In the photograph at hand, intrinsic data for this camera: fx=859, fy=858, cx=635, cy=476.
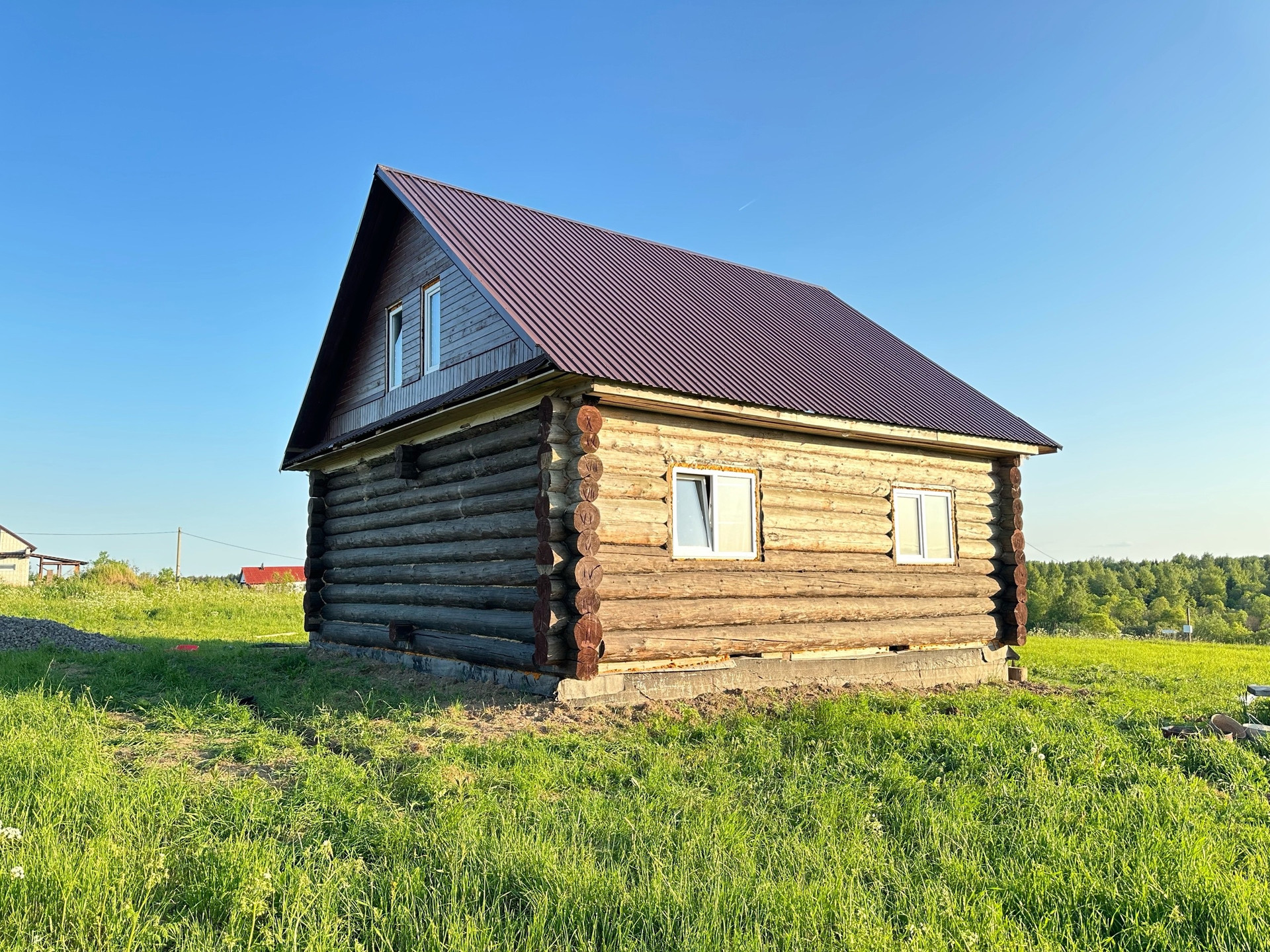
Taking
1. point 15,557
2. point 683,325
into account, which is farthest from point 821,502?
point 15,557

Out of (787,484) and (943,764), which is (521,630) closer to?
(787,484)

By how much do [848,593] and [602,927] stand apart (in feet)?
29.3

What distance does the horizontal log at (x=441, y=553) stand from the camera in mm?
10281

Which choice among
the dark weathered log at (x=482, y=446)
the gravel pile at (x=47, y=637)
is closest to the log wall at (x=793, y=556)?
the dark weathered log at (x=482, y=446)

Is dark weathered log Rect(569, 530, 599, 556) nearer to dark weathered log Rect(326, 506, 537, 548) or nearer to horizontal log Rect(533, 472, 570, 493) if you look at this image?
horizontal log Rect(533, 472, 570, 493)

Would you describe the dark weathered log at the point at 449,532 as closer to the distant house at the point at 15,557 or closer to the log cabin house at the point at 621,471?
the log cabin house at the point at 621,471

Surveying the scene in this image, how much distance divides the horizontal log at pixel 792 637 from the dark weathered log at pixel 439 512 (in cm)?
196

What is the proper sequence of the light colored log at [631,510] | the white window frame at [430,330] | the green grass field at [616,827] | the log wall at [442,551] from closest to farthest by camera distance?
1. the green grass field at [616,827]
2. the light colored log at [631,510]
3. the log wall at [442,551]
4. the white window frame at [430,330]

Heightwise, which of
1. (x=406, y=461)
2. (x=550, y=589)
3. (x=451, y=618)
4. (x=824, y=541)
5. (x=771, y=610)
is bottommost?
(x=451, y=618)

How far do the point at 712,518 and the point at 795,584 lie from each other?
1.62m

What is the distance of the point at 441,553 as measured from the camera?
1202 cm

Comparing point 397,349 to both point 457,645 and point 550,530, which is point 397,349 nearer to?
point 457,645

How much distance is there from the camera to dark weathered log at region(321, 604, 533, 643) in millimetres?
10164

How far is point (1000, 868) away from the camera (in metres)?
4.17
